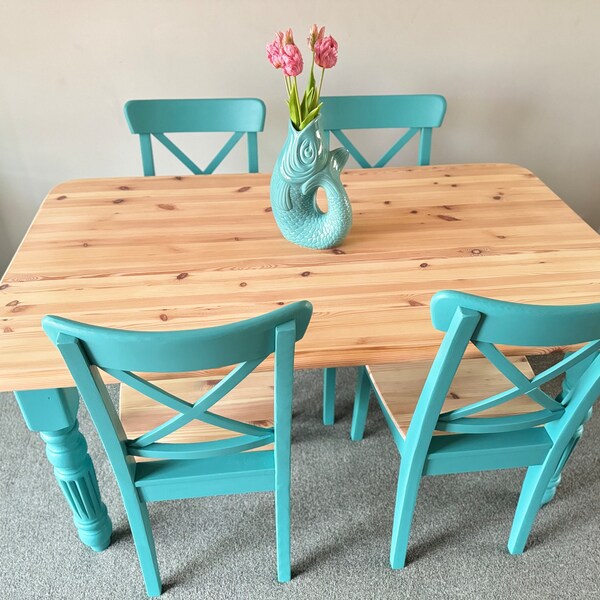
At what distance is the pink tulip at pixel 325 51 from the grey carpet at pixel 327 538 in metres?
1.20

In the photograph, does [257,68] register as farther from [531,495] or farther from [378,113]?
[531,495]

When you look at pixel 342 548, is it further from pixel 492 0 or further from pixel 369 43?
pixel 492 0

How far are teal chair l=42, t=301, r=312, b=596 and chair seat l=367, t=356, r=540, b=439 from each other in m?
0.34

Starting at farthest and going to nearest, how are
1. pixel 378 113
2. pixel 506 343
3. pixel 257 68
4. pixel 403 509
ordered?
pixel 257 68
pixel 378 113
pixel 403 509
pixel 506 343

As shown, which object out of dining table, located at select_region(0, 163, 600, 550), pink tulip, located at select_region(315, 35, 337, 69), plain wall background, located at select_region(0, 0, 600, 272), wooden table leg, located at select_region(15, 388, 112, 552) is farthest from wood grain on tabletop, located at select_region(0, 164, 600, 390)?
plain wall background, located at select_region(0, 0, 600, 272)

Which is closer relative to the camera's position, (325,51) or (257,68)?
(325,51)

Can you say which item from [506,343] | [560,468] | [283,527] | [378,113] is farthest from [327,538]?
[378,113]

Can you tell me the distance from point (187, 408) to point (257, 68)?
5.08ft

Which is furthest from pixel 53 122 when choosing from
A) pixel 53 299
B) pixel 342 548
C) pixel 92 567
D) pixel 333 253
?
pixel 342 548

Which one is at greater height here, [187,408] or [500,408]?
[187,408]

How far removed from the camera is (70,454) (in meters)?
1.29

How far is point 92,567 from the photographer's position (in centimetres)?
152

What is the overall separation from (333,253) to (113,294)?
1.78 ft

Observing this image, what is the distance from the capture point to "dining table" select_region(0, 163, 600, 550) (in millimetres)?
1158
